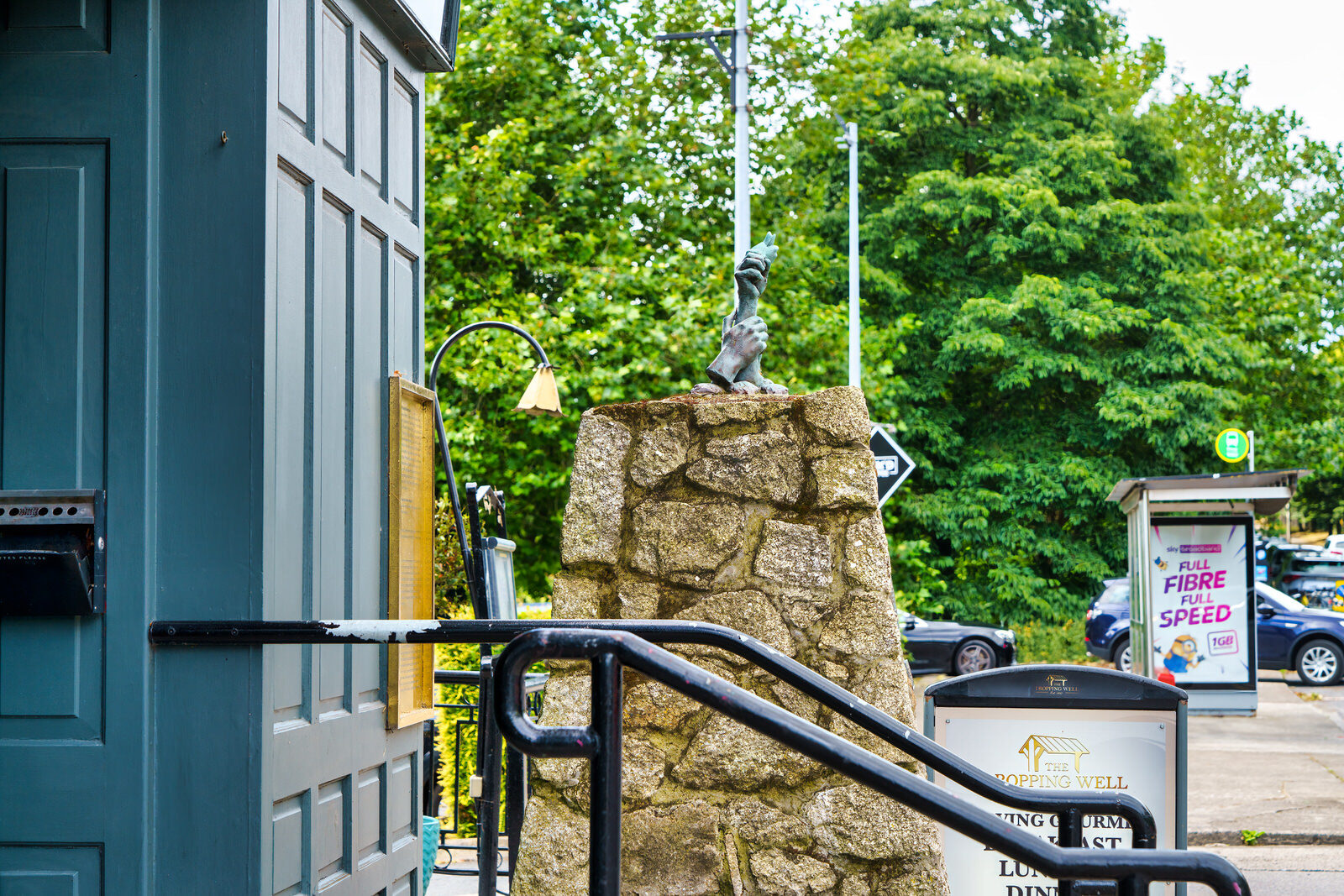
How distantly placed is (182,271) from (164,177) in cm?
23

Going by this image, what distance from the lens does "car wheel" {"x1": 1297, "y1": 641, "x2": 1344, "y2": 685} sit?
18.5 meters

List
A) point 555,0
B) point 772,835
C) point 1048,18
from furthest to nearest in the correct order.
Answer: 1. point 1048,18
2. point 555,0
3. point 772,835

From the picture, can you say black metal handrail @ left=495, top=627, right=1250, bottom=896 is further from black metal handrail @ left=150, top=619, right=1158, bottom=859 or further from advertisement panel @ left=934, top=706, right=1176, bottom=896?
advertisement panel @ left=934, top=706, right=1176, bottom=896

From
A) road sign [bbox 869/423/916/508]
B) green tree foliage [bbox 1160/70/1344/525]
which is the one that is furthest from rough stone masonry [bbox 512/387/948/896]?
green tree foliage [bbox 1160/70/1344/525]

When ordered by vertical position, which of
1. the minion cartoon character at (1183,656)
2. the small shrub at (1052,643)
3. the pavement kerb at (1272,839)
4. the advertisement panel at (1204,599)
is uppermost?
the advertisement panel at (1204,599)

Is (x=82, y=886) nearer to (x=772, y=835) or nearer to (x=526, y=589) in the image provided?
(x=772, y=835)

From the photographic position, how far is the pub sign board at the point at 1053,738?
3.84 meters

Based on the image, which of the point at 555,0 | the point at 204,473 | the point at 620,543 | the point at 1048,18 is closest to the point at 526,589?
the point at 555,0

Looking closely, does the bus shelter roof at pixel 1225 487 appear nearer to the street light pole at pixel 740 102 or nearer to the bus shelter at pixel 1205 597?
the bus shelter at pixel 1205 597

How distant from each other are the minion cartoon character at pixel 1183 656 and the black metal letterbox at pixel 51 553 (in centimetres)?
1270

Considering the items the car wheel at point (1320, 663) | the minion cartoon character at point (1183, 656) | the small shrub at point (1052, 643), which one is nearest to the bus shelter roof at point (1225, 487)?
the minion cartoon character at point (1183, 656)

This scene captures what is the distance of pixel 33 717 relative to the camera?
2.66 metres

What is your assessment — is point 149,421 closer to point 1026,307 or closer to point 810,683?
point 810,683

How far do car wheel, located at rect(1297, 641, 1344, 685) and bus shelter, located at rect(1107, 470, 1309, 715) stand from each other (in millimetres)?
6198
